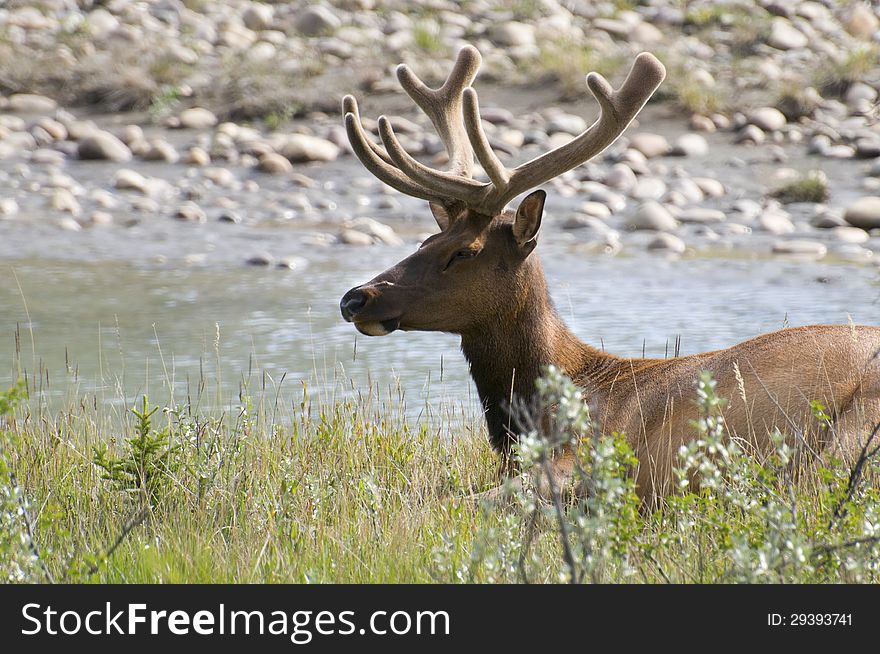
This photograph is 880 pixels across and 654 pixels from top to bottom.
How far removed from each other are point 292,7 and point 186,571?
2105cm

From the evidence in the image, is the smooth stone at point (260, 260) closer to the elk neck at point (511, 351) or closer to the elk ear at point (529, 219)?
the elk neck at point (511, 351)

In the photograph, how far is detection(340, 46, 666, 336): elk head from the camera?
5.69 metres

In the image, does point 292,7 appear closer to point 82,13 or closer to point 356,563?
point 82,13

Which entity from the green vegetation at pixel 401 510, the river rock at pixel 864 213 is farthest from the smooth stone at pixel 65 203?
the green vegetation at pixel 401 510

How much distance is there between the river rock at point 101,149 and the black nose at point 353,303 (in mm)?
13155

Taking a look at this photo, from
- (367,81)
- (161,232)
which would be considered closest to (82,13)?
(367,81)

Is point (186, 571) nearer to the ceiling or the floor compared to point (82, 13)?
nearer to the floor

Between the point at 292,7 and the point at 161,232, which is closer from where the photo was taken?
the point at 161,232

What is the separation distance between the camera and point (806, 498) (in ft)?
15.9

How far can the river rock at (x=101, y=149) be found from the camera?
59.0 ft

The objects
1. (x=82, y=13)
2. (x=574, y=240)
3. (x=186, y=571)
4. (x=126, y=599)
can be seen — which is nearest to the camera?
(x=126, y=599)

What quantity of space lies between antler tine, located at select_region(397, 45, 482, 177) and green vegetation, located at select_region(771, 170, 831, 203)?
9.70 m

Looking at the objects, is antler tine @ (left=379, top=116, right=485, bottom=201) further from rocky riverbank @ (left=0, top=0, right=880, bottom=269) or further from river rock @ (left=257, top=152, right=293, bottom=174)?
river rock @ (left=257, top=152, right=293, bottom=174)

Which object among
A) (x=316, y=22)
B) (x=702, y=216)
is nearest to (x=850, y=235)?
(x=702, y=216)
